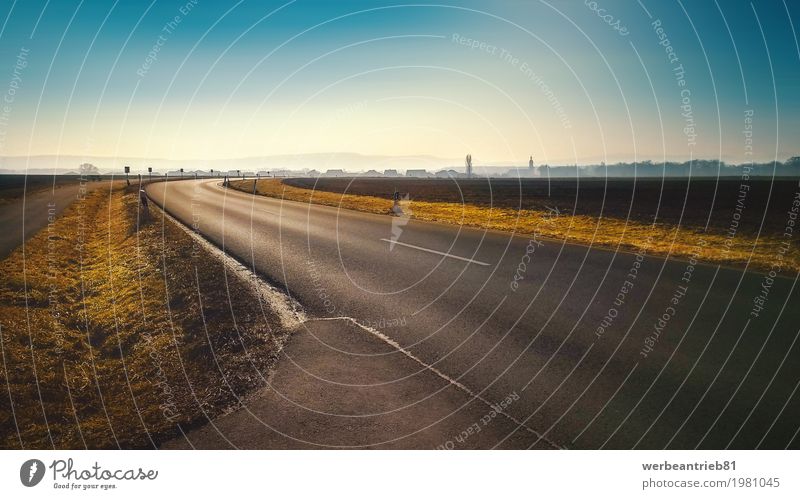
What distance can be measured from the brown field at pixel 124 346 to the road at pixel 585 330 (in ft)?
4.18

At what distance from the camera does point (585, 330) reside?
6312 millimetres

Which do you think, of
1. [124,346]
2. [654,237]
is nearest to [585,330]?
[124,346]

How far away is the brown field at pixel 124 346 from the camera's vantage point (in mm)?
4746

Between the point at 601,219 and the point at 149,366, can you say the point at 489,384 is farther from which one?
the point at 601,219

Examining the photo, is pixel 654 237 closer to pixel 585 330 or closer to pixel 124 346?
pixel 585 330

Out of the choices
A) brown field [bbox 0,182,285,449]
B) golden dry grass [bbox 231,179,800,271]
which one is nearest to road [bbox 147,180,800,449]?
brown field [bbox 0,182,285,449]

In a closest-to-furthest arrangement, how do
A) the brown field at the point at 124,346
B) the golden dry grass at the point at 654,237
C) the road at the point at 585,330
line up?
the road at the point at 585,330 < the brown field at the point at 124,346 < the golden dry grass at the point at 654,237

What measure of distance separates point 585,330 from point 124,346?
7646mm

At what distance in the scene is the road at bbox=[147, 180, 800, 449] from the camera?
13.9ft

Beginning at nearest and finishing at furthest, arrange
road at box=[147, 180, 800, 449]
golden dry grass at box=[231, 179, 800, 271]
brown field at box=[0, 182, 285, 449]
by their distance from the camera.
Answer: road at box=[147, 180, 800, 449]
brown field at box=[0, 182, 285, 449]
golden dry grass at box=[231, 179, 800, 271]

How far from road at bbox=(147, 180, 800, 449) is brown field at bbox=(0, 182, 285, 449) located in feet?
4.18

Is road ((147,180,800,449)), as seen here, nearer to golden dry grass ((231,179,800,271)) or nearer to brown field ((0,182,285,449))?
brown field ((0,182,285,449))

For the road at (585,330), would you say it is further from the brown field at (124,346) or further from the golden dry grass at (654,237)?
the golden dry grass at (654,237)

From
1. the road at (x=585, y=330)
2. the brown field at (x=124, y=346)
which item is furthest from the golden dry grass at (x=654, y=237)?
the brown field at (x=124, y=346)
